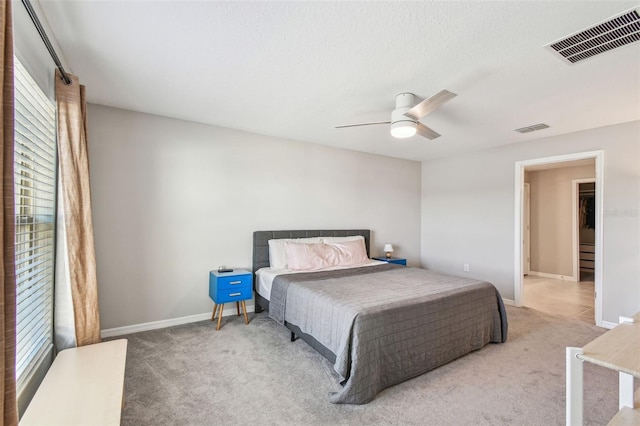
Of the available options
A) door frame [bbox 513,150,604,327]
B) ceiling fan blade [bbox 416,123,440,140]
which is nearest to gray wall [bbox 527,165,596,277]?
door frame [bbox 513,150,604,327]

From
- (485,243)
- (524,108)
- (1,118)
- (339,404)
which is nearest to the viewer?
(1,118)

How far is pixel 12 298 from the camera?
0.90 meters

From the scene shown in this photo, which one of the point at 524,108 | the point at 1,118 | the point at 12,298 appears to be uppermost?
the point at 524,108

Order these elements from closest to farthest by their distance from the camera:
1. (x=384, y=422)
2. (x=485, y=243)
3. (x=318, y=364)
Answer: (x=384, y=422) → (x=318, y=364) → (x=485, y=243)

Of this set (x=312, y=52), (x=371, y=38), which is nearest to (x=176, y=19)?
(x=312, y=52)

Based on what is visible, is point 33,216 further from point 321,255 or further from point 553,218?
point 553,218

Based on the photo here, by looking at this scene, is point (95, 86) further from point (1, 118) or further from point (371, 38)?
point (371, 38)

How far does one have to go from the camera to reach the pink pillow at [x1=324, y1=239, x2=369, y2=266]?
4.04 metres

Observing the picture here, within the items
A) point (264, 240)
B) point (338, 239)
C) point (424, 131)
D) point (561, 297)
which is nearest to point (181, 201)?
point (264, 240)

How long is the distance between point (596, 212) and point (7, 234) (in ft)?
17.6

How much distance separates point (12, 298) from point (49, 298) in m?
1.46

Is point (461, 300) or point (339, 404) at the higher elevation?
point (461, 300)

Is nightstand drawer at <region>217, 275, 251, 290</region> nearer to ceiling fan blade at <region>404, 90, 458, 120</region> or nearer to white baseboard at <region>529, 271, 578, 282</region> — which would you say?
ceiling fan blade at <region>404, 90, 458, 120</region>

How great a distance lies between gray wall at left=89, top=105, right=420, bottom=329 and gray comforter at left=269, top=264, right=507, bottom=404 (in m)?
1.12
